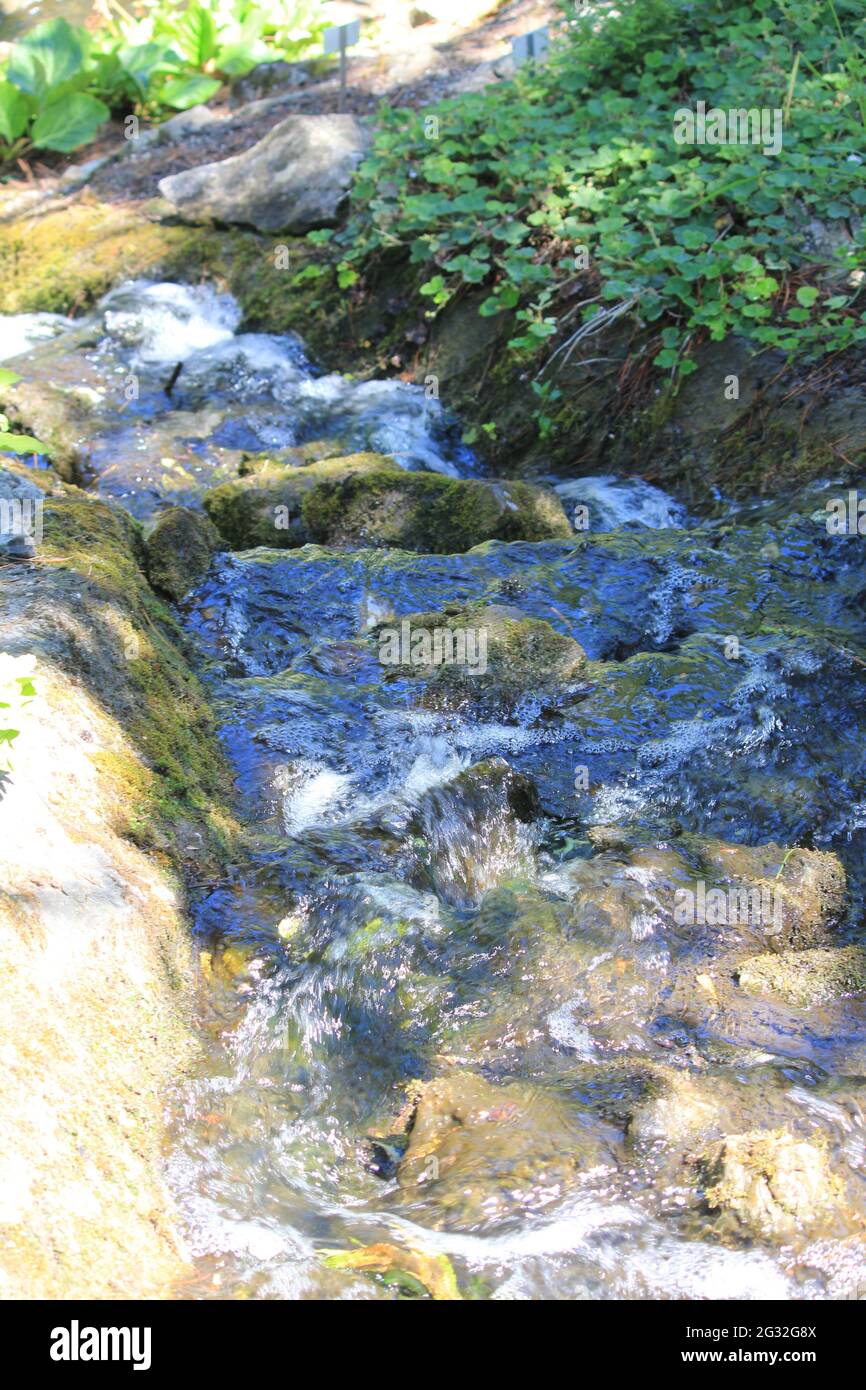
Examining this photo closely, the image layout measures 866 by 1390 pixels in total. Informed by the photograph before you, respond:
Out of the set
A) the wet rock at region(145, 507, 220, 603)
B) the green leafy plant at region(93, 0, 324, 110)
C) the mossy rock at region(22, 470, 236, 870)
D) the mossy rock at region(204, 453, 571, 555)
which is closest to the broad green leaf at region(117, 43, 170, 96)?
the green leafy plant at region(93, 0, 324, 110)

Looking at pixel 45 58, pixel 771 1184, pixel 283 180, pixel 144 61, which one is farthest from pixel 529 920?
pixel 144 61

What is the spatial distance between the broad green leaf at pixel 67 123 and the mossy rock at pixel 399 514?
646cm

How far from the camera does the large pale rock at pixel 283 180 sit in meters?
8.05

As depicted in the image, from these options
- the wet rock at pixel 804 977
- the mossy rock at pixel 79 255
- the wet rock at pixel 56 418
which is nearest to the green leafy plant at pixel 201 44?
the mossy rock at pixel 79 255

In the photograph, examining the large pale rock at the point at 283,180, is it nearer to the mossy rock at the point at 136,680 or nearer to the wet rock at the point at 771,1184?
the mossy rock at the point at 136,680

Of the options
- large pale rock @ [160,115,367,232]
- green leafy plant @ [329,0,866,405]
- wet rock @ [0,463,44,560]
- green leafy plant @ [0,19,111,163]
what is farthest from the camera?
green leafy plant @ [0,19,111,163]

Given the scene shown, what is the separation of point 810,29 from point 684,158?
51.1 inches

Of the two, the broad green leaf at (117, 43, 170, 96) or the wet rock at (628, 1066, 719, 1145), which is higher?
the broad green leaf at (117, 43, 170, 96)

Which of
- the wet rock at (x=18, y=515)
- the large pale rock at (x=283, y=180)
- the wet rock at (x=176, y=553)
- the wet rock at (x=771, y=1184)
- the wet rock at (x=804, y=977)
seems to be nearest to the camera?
the wet rock at (x=771, y=1184)

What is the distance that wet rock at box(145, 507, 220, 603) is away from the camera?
4.46m

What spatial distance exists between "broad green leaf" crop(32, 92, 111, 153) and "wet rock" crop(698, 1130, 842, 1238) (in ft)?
33.9

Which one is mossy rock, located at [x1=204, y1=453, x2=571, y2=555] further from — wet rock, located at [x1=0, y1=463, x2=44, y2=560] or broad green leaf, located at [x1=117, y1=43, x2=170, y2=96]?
broad green leaf, located at [x1=117, y1=43, x2=170, y2=96]

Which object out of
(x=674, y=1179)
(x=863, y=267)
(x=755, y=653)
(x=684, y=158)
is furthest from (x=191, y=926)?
(x=684, y=158)

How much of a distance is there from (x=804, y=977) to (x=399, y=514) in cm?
301
